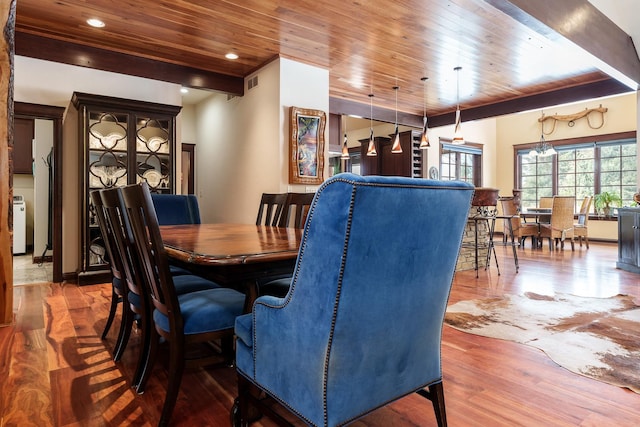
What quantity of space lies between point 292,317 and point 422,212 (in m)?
0.46

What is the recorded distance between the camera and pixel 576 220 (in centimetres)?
845

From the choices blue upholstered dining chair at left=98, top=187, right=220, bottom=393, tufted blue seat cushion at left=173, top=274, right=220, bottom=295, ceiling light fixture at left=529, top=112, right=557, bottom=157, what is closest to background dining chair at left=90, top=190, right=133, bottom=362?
blue upholstered dining chair at left=98, top=187, right=220, bottom=393

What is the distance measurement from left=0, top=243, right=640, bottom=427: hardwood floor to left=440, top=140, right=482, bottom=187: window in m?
6.44

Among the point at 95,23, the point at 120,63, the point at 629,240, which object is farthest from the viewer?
the point at 629,240

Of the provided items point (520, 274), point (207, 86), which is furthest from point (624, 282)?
point (207, 86)

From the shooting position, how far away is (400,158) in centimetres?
797

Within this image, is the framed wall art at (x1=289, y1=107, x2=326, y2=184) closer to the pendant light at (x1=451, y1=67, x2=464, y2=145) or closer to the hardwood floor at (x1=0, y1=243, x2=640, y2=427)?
the pendant light at (x1=451, y1=67, x2=464, y2=145)

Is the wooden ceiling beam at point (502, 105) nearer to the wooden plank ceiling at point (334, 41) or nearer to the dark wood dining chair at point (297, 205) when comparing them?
the wooden plank ceiling at point (334, 41)

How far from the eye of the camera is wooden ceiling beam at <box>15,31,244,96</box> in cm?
394

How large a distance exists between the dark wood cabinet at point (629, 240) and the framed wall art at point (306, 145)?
3.86 metres

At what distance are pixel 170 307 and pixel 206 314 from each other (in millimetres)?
139

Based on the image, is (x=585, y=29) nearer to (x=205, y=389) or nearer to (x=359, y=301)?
(x=359, y=301)

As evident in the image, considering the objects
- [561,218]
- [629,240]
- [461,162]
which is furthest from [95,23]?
[461,162]

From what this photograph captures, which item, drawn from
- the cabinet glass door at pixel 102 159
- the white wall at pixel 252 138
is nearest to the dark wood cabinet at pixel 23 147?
the white wall at pixel 252 138
